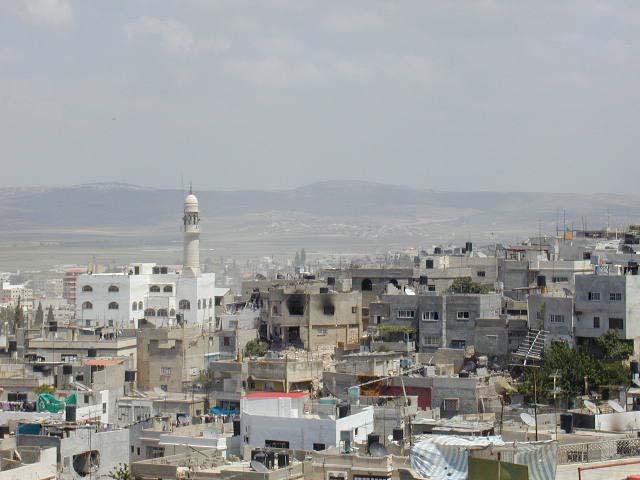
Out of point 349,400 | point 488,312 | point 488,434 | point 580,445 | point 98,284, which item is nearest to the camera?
point 580,445

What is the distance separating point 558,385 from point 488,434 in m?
7.39

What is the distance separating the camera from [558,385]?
31000 millimetres

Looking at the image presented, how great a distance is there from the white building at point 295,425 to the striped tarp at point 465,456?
5.96 metres

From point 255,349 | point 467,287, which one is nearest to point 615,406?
point 255,349

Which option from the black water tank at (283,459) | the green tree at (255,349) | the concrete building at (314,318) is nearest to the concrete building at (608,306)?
the green tree at (255,349)

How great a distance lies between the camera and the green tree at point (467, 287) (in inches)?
1626

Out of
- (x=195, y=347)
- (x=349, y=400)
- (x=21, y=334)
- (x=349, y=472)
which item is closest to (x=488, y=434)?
(x=349, y=472)

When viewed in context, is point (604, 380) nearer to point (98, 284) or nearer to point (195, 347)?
point (195, 347)

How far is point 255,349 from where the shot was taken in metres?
39.9

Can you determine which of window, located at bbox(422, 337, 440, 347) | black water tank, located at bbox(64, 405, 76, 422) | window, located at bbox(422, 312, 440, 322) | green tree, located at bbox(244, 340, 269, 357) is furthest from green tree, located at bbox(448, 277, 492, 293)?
black water tank, located at bbox(64, 405, 76, 422)

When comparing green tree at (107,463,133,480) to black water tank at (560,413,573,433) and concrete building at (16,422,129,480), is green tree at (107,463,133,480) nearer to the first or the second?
concrete building at (16,422,129,480)

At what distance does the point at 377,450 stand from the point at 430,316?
52.2ft

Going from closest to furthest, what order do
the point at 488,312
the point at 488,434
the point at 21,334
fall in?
the point at 488,434
the point at 488,312
the point at 21,334

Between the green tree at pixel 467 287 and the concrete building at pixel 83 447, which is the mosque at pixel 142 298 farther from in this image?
the concrete building at pixel 83 447
